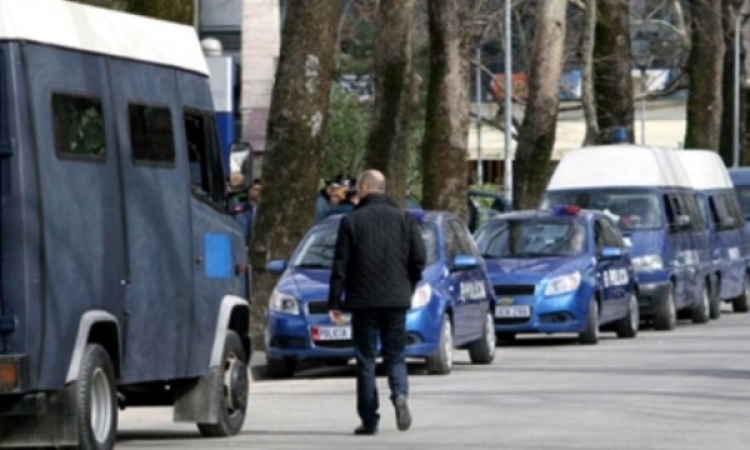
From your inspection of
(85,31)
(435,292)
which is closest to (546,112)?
(435,292)

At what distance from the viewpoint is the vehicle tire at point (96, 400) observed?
1322 centimetres

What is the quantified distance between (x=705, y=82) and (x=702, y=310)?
72.7 feet

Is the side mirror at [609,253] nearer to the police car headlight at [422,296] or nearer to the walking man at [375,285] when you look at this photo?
the police car headlight at [422,296]

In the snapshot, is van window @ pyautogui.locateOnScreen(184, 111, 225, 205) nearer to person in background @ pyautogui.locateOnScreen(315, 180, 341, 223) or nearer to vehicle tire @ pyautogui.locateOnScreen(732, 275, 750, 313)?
person in background @ pyautogui.locateOnScreen(315, 180, 341, 223)

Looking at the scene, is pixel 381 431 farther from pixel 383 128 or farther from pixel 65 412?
pixel 383 128

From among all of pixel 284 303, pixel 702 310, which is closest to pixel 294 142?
pixel 284 303

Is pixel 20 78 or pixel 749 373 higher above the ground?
pixel 20 78

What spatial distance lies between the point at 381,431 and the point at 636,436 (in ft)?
6.03

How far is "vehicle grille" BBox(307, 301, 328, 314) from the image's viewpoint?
71.5ft

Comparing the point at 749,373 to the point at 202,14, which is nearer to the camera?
the point at 749,373

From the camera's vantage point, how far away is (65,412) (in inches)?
518

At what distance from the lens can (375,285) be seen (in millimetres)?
15719

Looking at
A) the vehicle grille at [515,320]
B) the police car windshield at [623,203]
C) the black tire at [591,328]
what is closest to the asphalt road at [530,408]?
the vehicle grille at [515,320]

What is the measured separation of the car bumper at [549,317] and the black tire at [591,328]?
0.22 m
